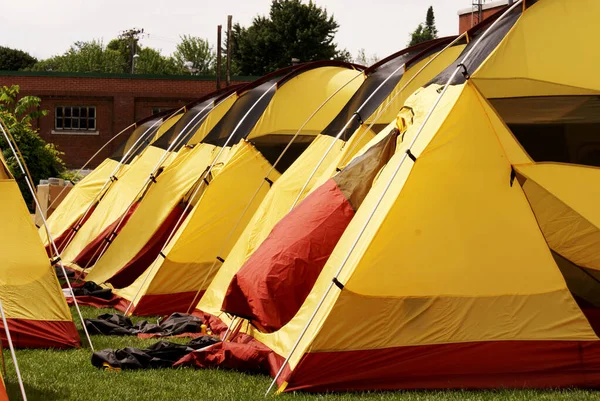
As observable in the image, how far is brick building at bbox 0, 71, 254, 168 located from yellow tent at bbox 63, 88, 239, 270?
18.6 metres

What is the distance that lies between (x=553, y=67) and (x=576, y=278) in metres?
1.99

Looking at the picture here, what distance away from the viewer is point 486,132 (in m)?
6.48

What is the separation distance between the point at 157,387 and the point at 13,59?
→ 6492cm

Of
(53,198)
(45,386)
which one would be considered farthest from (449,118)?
(53,198)

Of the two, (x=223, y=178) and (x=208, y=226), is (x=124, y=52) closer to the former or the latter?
(x=223, y=178)

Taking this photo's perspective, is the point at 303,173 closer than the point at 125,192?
Yes

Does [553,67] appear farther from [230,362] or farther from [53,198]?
[53,198]

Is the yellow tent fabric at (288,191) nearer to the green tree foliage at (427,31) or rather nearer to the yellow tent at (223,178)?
the yellow tent at (223,178)

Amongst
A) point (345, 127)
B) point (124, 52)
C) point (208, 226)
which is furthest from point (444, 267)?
point (124, 52)

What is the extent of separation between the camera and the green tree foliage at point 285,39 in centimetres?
4844

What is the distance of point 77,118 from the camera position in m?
33.8

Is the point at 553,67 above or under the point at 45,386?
above

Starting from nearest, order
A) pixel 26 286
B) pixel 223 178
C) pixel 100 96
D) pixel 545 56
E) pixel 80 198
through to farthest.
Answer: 1. pixel 545 56
2. pixel 26 286
3. pixel 223 178
4. pixel 80 198
5. pixel 100 96

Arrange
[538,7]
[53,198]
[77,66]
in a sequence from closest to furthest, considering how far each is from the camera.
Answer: [538,7] → [53,198] → [77,66]
